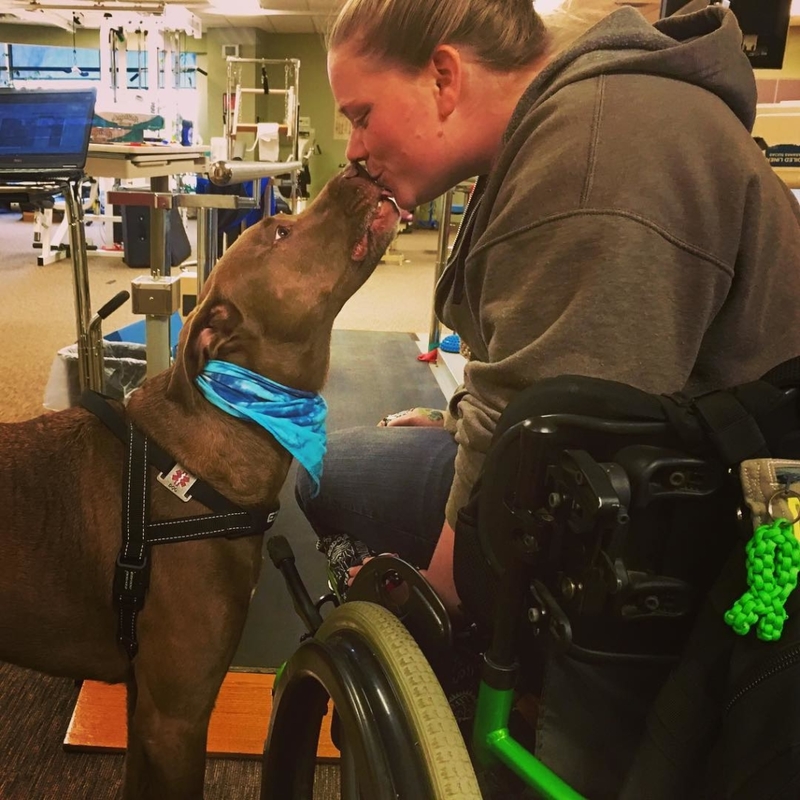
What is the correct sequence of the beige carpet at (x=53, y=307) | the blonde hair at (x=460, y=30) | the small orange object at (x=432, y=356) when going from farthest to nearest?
1. the small orange object at (x=432, y=356)
2. the beige carpet at (x=53, y=307)
3. the blonde hair at (x=460, y=30)

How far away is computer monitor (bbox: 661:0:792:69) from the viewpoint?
2.11m

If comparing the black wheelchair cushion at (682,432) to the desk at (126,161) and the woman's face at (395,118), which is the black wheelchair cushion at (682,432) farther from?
the desk at (126,161)

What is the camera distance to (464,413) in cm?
91

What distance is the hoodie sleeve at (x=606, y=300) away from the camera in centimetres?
71

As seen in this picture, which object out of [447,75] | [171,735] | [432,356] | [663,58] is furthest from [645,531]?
[432,356]

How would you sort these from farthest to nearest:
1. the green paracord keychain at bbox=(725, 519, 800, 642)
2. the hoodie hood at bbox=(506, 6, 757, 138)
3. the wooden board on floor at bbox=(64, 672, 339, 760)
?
1. the wooden board on floor at bbox=(64, 672, 339, 760)
2. the hoodie hood at bbox=(506, 6, 757, 138)
3. the green paracord keychain at bbox=(725, 519, 800, 642)

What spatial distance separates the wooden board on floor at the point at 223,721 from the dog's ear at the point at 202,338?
793 mm

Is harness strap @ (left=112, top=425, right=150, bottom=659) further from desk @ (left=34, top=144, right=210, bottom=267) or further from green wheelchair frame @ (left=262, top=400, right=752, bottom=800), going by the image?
desk @ (left=34, top=144, right=210, bottom=267)

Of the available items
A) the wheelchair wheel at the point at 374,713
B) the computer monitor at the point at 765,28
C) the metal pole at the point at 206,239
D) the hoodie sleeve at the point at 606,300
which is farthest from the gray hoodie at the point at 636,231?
the metal pole at the point at 206,239

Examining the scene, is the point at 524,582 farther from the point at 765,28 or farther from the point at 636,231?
the point at 765,28

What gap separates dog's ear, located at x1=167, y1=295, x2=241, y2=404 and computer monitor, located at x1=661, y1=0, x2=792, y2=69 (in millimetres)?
1808

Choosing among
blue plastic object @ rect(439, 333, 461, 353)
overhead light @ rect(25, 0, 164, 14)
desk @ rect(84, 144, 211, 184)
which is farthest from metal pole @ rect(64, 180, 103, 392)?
overhead light @ rect(25, 0, 164, 14)

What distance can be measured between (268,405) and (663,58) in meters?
0.81

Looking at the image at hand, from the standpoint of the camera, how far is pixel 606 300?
2.36 ft
